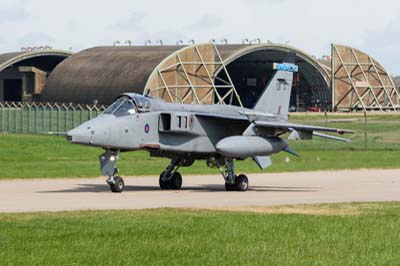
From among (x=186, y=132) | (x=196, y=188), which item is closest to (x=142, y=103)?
(x=186, y=132)

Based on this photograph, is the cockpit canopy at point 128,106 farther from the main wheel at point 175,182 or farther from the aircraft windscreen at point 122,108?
the main wheel at point 175,182

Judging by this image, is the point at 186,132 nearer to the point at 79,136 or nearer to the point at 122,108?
the point at 122,108

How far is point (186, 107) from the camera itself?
97.0ft

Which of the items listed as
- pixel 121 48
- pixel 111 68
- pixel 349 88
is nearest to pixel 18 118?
pixel 111 68

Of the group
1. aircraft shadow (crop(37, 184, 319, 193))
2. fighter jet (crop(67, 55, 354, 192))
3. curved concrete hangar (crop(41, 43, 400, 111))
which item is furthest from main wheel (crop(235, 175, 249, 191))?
curved concrete hangar (crop(41, 43, 400, 111))

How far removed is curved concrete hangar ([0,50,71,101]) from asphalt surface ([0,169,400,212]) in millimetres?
59089

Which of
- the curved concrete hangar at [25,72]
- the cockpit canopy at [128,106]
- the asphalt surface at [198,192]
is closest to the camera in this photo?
the asphalt surface at [198,192]

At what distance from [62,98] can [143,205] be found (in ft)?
212

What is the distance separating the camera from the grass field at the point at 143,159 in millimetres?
37594

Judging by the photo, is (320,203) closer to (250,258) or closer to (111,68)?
(250,258)

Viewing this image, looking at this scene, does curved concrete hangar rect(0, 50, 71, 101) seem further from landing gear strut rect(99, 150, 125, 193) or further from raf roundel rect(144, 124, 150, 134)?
landing gear strut rect(99, 150, 125, 193)

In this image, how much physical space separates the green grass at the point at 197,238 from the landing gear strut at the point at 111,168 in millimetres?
6066

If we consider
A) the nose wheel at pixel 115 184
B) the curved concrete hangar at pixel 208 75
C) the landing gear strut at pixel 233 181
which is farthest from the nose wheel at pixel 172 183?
the curved concrete hangar at pixel 208 75

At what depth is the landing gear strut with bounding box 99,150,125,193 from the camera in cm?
2722
